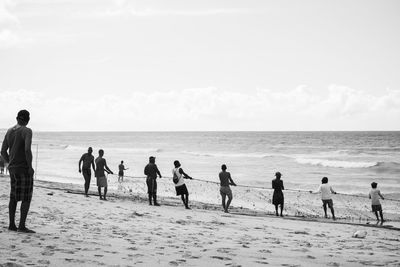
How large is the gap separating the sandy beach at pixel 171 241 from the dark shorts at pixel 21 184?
2.02 feet

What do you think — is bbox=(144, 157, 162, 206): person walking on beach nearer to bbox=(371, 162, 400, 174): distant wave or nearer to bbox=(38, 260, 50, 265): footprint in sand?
bbox=(38, 260, 50, 265): footprint in sand

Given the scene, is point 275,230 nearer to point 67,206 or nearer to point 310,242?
point 310,242

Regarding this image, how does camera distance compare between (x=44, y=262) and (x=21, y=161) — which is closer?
(x=44, y=262)

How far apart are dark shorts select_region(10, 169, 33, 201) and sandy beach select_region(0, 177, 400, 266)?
616 millimetres

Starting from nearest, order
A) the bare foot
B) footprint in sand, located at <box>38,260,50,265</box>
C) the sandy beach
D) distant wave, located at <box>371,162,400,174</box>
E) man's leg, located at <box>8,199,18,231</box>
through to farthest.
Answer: footprint in sand, located at <box>38,260,50,265</box> < the sandy beach < man's leg, located at <box>8,199,18,231</box> < the bare foot < distant wave, located at <box>371,162,400,174</box>

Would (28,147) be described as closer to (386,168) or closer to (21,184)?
(21,184)

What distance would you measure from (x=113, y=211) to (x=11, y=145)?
15.4 ft

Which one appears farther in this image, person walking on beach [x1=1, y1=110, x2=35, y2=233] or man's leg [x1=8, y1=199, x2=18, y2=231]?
man's leg [x1=8, y1=199, x2=18, y2=231]

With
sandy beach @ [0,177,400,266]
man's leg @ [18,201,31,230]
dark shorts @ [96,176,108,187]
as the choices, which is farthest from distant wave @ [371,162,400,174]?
man's leg @ [18,201,31,230]

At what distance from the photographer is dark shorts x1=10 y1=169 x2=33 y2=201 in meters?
6.41

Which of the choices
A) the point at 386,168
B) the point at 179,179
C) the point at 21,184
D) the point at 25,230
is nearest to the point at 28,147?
the point at 21,184

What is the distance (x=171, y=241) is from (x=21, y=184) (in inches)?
105

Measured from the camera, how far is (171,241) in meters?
7.26

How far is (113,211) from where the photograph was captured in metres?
10.8
